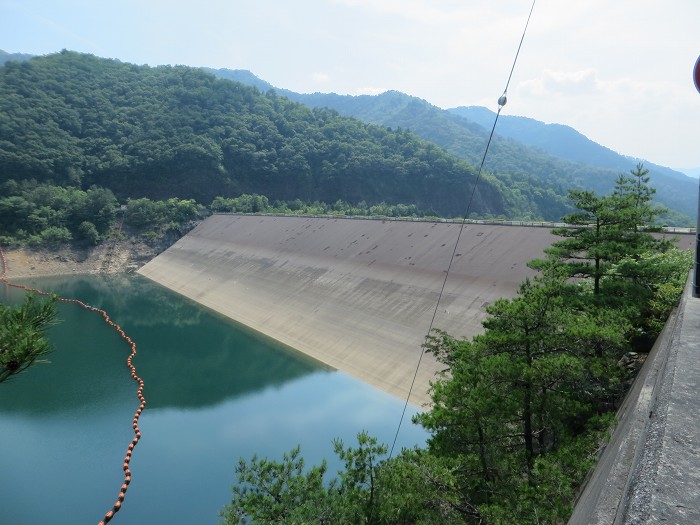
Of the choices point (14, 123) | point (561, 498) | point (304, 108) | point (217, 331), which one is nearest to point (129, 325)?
point (217, 331)

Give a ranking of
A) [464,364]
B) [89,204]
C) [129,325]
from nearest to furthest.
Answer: [464,364], [129,325], [89,204]

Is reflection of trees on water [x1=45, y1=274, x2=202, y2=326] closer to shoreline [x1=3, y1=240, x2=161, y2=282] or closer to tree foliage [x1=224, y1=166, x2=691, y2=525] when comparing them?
shoreline [x1=3, y1=240, x2=161, y2=282]

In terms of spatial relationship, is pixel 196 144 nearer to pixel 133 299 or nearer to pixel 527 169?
pixel 133 299

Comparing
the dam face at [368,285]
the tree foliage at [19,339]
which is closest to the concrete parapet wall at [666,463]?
the tree foliage at [19,339]

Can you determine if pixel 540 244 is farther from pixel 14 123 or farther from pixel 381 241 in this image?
pixel 14 123

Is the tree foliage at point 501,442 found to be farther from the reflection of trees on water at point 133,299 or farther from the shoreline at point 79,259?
the shoreline at point 79,259

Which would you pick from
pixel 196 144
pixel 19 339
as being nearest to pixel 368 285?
pixel 19 339

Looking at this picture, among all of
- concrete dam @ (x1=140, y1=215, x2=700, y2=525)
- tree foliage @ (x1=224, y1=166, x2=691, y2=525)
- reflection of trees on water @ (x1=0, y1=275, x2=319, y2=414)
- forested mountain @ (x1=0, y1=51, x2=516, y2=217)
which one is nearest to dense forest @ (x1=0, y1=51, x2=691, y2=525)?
tree foliage @ (x1=224, y1=166, x2=691, y2=525)
